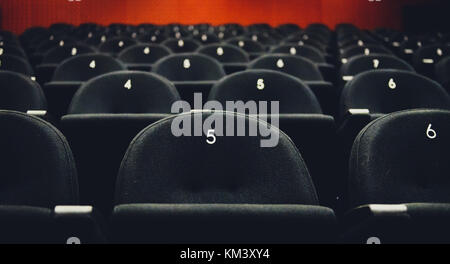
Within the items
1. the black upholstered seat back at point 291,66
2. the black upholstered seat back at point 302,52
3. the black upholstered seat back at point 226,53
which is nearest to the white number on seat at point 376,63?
the black upholstered seat back at point 291,66

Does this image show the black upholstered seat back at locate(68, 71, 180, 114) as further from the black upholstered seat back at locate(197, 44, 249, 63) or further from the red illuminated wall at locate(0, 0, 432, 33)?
the red illuminated wall at locate(0, 0, 432, 33)

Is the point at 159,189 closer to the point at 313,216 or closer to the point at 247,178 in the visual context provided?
the point at 247,178

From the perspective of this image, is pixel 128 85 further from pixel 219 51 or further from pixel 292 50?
pixel 292 50

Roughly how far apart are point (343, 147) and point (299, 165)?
29 centimetres

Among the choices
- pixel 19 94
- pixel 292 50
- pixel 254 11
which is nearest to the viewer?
pixel 19 94

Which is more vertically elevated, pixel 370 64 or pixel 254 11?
pixel 254 11

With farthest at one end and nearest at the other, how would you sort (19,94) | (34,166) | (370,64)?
(370,64) → (19,94) → (34,166)

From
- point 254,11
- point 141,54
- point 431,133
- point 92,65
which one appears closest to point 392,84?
point 431,133

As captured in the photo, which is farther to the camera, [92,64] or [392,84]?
[92,64]

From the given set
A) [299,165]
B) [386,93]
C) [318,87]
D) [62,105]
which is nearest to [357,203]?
[299,165]

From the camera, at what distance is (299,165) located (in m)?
0.68

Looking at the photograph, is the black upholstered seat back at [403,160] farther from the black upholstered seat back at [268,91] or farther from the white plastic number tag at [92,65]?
the white plastic number tag at [92,65]

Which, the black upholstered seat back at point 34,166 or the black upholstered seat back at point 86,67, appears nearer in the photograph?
the black upholstered seat back at point 34,166

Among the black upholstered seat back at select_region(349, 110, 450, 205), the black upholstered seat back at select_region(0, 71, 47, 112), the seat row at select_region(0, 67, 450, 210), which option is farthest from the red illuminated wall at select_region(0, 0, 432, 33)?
the black upholstered seat back at select_region(349, 110, 450, 205)
